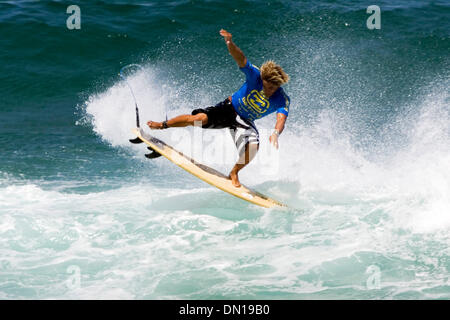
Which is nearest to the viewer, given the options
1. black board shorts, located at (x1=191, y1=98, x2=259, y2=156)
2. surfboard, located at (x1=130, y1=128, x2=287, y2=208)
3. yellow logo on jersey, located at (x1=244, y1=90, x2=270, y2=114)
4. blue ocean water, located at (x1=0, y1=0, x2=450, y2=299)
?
blue ocean water, located at (x1=0, y1=0, x2=450, y2=299)

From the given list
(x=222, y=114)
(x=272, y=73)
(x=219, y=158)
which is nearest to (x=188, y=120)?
(x=222, y=114)

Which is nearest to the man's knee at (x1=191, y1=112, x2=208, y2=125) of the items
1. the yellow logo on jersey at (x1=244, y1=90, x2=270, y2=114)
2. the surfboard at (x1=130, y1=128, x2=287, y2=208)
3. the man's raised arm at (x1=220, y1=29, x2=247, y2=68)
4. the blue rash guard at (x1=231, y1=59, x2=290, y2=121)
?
the blue rash guard at (x1=231, y1=59, x2=290, y2=121)

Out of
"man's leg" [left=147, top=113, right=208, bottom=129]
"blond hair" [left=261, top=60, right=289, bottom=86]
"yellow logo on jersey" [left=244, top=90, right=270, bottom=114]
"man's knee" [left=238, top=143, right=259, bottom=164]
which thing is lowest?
"man's knee" [left=238, top=143, right=259, bottom=164]

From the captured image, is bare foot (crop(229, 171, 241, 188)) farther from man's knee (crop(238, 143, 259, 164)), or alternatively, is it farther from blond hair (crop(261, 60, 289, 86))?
blond hair (crop(261, 60, 289, 86))

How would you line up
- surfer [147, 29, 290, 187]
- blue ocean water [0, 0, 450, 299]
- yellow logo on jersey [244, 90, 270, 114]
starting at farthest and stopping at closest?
yellow logo on jersey [244, 90, 270, 114], surfer [147, 29, 290, 187], blue ocean water [0, 0, 450, 299]

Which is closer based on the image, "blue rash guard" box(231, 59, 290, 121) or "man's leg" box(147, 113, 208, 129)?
"blue rash guard" box(231, 59, 290, 121)

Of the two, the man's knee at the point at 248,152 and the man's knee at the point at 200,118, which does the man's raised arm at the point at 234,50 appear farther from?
the man's knee at the point at 248,152

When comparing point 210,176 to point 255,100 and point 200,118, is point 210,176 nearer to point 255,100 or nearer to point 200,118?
point 200,118

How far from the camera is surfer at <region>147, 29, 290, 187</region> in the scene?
24.4 ft

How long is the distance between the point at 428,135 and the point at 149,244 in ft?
19.6

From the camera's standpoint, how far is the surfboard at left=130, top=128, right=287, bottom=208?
780 cm

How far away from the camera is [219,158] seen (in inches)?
415

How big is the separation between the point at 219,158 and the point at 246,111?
2.75 metres

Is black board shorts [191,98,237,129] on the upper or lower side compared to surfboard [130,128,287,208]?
upper
